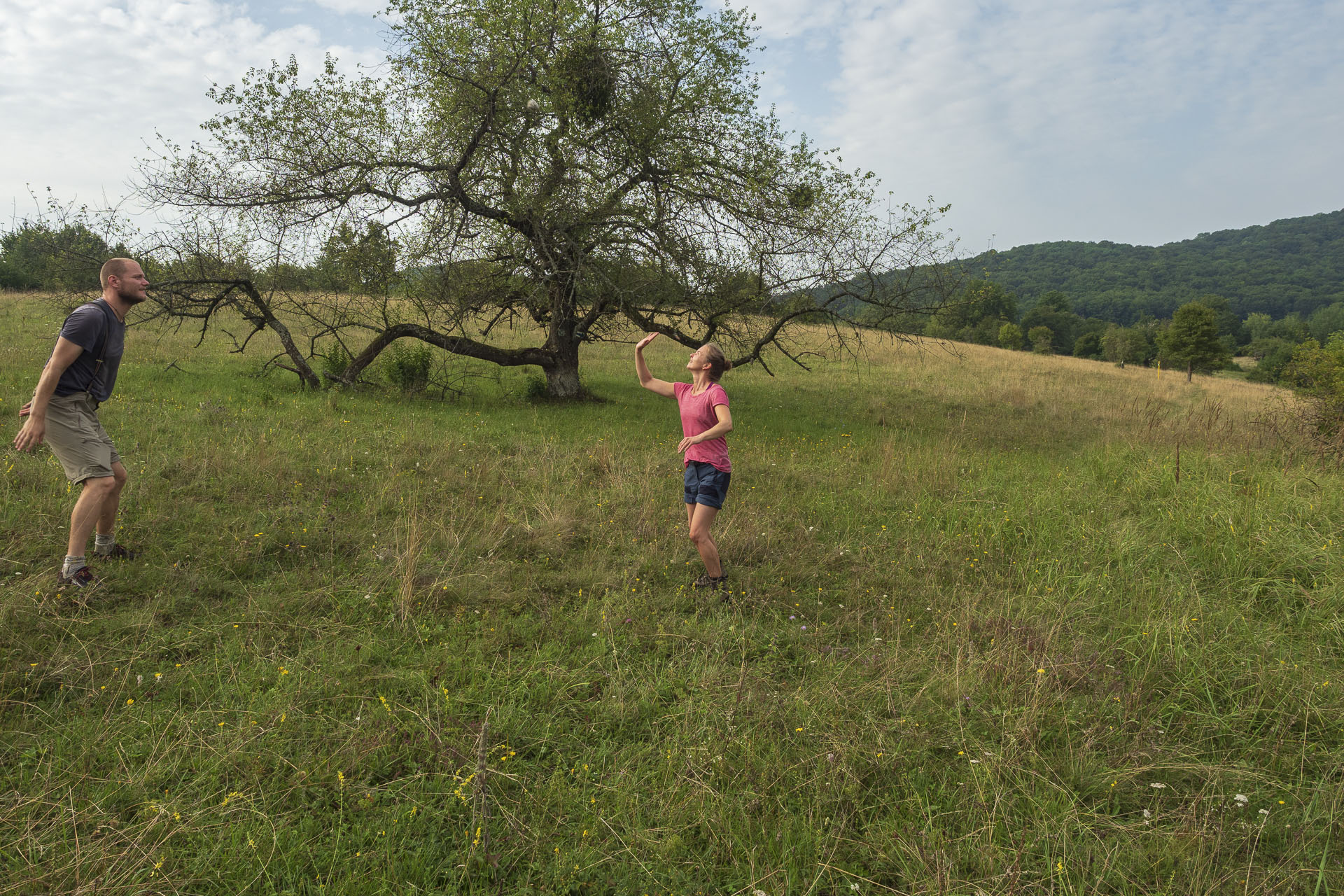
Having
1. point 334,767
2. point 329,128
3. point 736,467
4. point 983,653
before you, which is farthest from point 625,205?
point 334,767

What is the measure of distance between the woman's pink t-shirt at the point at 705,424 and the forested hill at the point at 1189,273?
3186 inches

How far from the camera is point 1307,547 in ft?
19.8

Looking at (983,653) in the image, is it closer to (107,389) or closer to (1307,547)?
(1307,547)

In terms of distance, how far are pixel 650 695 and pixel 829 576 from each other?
257 cm

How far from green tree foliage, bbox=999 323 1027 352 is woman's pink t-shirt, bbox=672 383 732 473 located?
61974mm

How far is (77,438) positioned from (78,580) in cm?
99

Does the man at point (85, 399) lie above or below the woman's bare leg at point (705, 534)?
above

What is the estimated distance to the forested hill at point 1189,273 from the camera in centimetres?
8831

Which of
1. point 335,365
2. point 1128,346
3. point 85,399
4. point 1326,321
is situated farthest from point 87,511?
point 1326,321

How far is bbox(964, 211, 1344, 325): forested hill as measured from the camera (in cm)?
8831

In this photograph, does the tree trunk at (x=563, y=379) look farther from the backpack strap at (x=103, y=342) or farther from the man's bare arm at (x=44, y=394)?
the man's bare arm at (x=44, y=394)

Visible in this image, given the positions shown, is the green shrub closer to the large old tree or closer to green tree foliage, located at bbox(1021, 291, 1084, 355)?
the large old tree

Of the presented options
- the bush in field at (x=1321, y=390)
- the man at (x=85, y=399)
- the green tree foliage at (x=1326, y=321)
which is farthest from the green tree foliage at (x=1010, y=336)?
the man at (x=85, y=399)

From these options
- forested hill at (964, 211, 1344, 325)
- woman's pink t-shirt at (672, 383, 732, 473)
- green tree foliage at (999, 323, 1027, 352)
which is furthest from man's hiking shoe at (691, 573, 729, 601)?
forested hill at (964, 211, 1344, 325)
